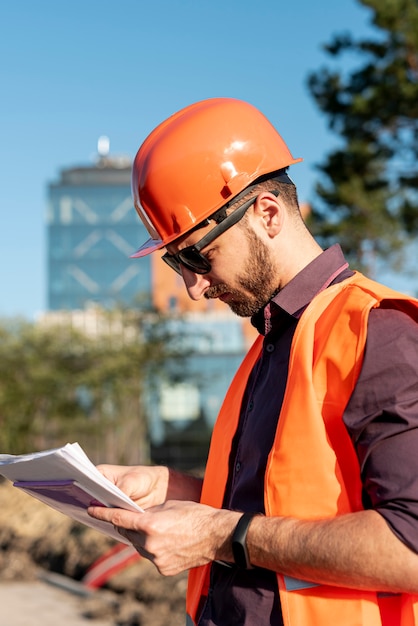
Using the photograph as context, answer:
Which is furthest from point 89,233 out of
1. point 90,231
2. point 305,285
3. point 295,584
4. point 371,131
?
point 295,584

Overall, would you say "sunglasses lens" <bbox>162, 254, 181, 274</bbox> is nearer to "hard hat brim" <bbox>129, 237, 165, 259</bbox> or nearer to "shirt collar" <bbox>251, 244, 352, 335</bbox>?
"hard hat brim" <bbox>129, 237, 165, 259</bbox>

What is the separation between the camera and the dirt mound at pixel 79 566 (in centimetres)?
684

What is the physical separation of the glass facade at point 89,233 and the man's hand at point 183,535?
96.7 meters

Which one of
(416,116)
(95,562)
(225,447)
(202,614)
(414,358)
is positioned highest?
(416,116)

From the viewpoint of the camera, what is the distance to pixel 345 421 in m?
1.63

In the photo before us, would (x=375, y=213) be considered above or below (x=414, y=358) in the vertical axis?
above

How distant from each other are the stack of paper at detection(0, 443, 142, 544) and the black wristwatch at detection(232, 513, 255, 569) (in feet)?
0.70

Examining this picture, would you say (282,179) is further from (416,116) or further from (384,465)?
(416,116)

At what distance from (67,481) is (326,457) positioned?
0.56m

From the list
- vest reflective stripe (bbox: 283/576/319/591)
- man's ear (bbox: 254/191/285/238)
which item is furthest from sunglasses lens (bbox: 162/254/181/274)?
vest reflective stripe (bbox: 283/576/319/591)

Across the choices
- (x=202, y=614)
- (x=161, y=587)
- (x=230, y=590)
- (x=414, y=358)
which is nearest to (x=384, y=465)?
(x=414, y=358)

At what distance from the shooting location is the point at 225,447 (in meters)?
2.08

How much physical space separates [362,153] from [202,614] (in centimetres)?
1374

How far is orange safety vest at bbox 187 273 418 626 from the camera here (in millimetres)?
1660
